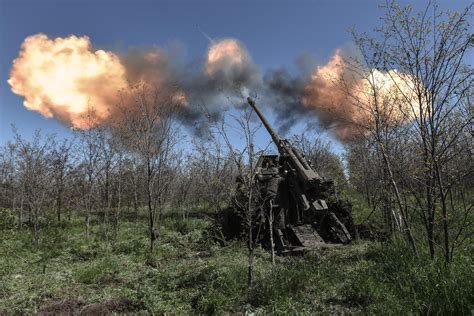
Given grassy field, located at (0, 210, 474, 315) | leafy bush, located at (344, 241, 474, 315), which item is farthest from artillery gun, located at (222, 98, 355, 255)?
leafy bush, located at (344, 241, 474, 315)

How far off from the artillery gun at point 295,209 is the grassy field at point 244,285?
902 mm

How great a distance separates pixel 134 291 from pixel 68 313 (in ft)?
4.27

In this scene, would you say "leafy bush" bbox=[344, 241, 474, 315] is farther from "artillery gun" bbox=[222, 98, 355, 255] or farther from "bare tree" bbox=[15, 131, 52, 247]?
"bare tree" bbox=[15, 131, 52, 247]

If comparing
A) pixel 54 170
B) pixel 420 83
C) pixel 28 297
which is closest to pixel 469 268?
pixel 420 83

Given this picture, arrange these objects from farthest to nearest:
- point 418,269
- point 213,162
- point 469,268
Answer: point 213,162
point 418,269
point 469,268

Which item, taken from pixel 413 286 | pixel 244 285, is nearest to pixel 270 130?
pixel 244 285

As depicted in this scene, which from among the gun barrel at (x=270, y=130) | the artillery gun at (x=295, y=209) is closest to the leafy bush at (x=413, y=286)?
the artillery gun at (x=295, y=209)

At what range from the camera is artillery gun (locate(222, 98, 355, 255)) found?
10.1 metres

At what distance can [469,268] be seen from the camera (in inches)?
215

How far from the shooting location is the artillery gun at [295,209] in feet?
33.2

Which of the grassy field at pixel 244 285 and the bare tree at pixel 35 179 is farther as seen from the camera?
the bare tree at pixel 35 179

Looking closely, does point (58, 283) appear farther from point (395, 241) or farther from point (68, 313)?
point (395, 241)

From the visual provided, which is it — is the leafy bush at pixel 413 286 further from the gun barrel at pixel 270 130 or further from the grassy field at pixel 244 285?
the gun barrel at pixel 270 130

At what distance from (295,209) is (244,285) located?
18.1ft
